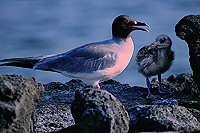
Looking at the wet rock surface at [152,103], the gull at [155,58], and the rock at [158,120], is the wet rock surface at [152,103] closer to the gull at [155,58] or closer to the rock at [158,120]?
the rock at [158,120]

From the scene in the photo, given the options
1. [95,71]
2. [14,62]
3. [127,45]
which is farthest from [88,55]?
[14,62]

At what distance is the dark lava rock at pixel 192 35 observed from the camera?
7301 millimetres

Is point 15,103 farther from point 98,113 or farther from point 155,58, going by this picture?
point 155,58

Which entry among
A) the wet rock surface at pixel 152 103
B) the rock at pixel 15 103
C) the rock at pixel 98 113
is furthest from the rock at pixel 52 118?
the rock at pixel 98 113

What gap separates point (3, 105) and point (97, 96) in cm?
120

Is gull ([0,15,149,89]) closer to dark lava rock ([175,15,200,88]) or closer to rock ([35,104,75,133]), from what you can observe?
rock ([35,104,75,133])

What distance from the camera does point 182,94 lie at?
29.3 feet

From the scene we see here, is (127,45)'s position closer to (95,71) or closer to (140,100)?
(95,71)

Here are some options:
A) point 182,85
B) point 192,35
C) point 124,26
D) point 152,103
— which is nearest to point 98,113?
point 124,26

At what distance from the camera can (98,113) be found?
4.48 m

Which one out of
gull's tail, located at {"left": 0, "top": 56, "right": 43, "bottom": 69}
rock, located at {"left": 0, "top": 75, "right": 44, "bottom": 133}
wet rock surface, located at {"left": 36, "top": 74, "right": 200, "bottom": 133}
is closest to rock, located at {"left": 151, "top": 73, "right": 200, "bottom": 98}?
wet rock surface, located at {"left": 36, "top": 74, "right": 200, "bottom": 133}

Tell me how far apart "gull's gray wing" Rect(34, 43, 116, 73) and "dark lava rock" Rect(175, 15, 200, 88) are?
2.38 metres

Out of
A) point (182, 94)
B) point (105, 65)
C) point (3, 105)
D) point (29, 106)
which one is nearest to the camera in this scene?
point (3, 105)

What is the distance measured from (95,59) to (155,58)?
3069 millimetres
